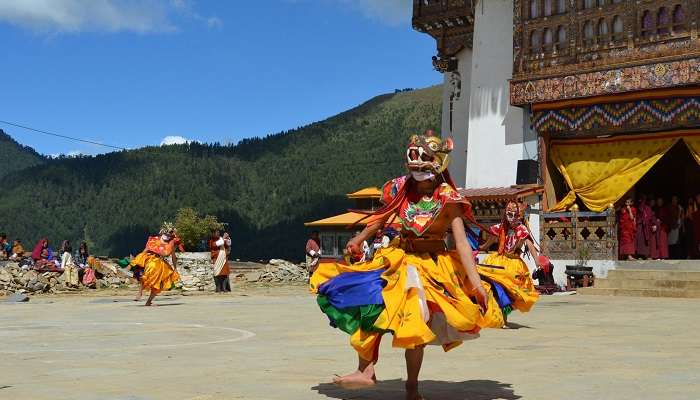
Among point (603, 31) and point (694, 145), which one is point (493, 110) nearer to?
point (603, 31)

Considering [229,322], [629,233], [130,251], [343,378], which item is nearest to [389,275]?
[343,378]

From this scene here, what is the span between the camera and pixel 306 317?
15391 mm

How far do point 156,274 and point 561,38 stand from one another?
13.4 m

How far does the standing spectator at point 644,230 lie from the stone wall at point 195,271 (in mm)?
12744

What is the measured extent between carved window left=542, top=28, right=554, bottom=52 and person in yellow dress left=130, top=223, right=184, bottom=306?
40.3ft

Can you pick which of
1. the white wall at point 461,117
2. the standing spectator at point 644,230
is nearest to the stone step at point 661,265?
the standing spectator at point 644,230

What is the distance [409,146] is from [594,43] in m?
19.7

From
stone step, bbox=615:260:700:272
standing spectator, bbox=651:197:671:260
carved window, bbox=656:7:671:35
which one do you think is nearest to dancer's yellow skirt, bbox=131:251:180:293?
stone step, bbox=615:260:700:272

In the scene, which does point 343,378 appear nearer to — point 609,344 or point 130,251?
point 609,344

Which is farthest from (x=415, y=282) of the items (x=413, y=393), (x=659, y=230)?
(x=659, y=230)

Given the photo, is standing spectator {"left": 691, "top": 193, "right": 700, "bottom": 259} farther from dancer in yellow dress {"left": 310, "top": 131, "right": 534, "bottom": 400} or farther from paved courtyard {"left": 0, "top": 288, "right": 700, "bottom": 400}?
dancer in yellow dress {"left": 310, "top": 131, "right": 534, "bottom": 400}

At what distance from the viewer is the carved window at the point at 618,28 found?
24.6 m

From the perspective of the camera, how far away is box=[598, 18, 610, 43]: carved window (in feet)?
82.0

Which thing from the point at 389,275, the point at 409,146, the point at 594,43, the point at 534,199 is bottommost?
the point at 389,275
